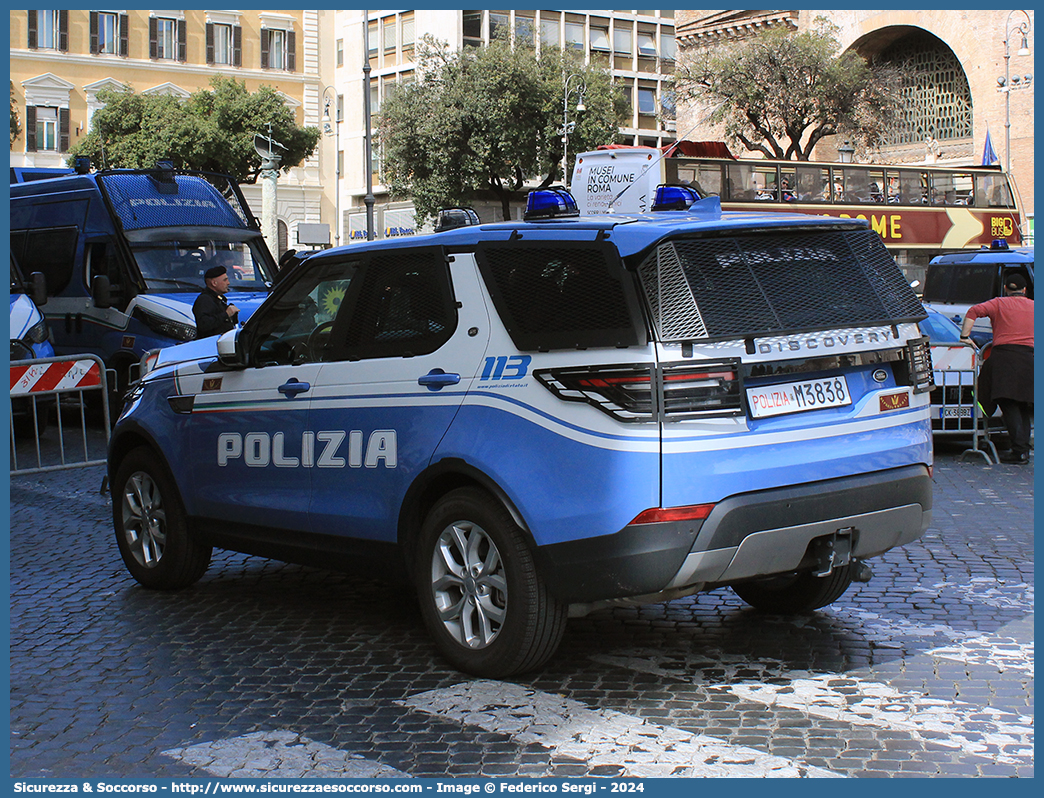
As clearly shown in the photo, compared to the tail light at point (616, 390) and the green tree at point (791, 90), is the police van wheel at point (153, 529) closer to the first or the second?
the tail light at point (616, 390)

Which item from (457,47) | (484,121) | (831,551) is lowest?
(831,551)

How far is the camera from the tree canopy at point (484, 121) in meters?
56.2

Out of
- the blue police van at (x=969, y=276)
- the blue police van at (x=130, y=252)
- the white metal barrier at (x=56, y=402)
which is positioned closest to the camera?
the white metal barrier at (x=56, y=402)

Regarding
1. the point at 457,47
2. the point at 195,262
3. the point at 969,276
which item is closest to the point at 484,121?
the point at 457,47

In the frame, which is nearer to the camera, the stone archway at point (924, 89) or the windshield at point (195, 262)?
the windshield at point (195, 262)

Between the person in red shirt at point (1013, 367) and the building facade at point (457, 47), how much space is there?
51550mm

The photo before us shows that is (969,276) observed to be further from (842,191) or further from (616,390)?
(616,390)

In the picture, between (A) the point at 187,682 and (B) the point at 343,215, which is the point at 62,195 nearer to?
(A) the point at 187,682

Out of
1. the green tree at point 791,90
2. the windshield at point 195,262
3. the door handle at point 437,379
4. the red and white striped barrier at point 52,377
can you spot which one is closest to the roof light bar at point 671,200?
the door handle at point 437,379

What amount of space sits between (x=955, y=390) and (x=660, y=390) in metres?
9.45

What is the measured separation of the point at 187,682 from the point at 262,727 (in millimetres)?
752

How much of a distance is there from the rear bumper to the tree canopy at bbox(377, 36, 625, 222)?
168 feet

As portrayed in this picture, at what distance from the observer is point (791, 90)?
178 feet

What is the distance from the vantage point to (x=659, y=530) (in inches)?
183
